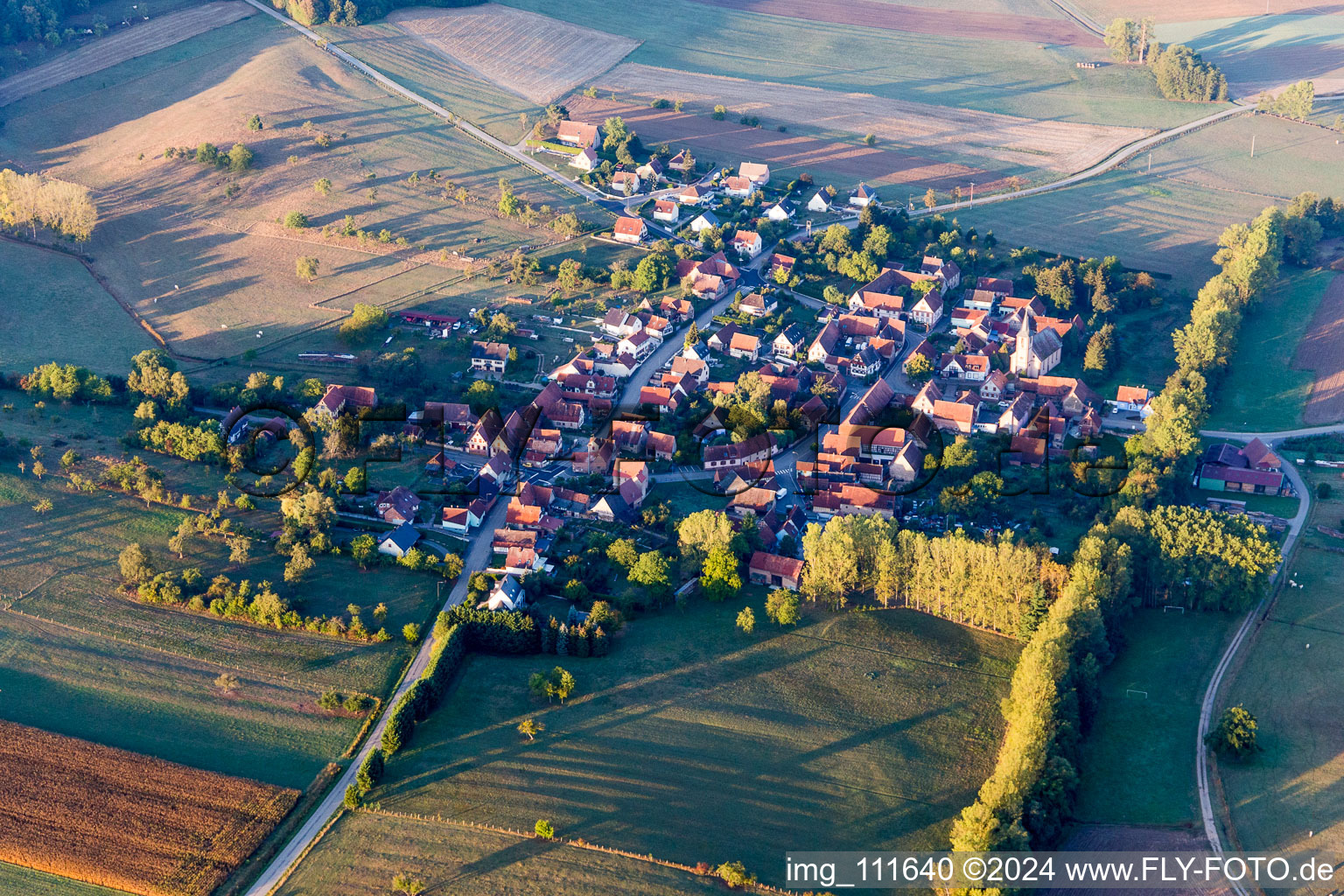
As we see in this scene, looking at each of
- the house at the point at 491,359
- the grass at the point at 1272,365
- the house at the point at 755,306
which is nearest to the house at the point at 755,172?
the house at the point at 755,306

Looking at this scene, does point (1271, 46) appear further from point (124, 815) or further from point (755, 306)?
point (124, 815)

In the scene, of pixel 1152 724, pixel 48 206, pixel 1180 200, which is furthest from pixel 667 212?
pixel 1152 724

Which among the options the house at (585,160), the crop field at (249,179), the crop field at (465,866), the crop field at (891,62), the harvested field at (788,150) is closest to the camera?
the crop field at (465,866)

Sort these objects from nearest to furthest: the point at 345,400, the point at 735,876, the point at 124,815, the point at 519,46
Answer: the point at 735,876, the point at 124,815, the point at 345,400, the point at 519,46

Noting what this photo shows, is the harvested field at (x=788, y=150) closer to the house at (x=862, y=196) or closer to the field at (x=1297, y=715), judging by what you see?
the house at (x=862, y=196)

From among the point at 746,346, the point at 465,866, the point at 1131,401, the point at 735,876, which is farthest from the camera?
the point at 746,346

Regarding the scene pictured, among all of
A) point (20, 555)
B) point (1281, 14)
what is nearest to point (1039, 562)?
point (20, 555)

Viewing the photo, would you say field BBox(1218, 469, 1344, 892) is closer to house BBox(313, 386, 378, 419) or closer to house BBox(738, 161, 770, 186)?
house BBox(313, 386, 378, 419)

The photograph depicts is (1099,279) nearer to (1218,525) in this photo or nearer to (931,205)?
(931,205)
